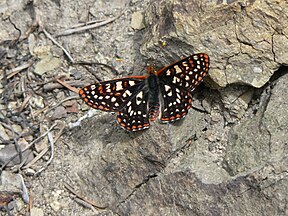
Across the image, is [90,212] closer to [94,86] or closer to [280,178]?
[94,86]

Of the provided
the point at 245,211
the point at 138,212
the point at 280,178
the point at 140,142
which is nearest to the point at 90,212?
the point at 138,212

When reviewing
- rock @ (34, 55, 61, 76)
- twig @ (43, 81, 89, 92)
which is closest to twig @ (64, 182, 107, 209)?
twig @ (43, 81, 89, 92)

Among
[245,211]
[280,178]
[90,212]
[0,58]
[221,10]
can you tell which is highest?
[221,10]

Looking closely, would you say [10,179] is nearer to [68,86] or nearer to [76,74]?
[68,86]

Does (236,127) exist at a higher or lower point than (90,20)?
lower

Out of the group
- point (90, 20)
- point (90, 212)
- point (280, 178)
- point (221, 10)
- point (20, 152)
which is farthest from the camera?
point (90, 20)

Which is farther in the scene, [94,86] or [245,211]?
[94,86]

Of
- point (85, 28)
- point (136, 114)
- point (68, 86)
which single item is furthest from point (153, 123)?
point (85, 28)

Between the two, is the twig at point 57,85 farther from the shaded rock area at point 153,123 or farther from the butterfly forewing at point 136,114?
the butterfly forewing at point 136,114
